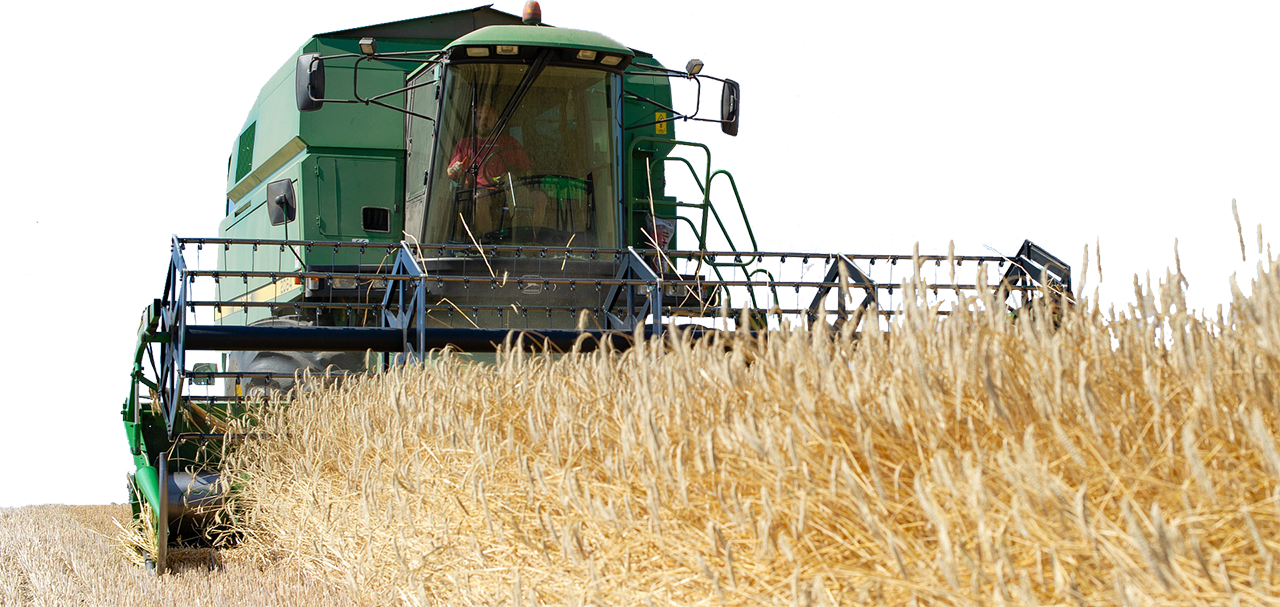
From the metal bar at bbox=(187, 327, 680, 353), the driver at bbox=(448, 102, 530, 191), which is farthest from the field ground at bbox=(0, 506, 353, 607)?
the driver at bbox=(448, 102, 530, 191)

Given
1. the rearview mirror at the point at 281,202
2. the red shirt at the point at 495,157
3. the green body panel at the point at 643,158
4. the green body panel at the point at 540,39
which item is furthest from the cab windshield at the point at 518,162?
the rearview mirror at the point at 281,202

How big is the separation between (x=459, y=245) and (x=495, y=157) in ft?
2.82

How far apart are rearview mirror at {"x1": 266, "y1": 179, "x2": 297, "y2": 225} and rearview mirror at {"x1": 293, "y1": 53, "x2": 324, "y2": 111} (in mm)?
1846

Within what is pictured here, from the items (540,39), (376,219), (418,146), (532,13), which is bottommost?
(376,219)

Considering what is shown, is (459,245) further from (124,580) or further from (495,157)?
(124,580)

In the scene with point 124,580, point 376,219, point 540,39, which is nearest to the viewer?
point 124,580

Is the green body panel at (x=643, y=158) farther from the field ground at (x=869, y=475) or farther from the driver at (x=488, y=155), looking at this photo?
the field ground at (x=869, y=475)

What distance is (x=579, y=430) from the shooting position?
3.08m

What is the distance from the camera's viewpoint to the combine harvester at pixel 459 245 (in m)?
5.55

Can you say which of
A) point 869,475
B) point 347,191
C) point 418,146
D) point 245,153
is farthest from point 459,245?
point 245,153

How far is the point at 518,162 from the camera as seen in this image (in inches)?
267

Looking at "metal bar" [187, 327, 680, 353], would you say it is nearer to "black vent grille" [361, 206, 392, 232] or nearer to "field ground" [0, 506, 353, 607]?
"field ground" [0, 506, 353, 607]

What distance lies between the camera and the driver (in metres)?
6.71

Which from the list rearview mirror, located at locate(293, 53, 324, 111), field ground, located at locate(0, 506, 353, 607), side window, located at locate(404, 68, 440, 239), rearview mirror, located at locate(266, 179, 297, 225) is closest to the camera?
field ground, located at locate(0, 506, 353, 607)
